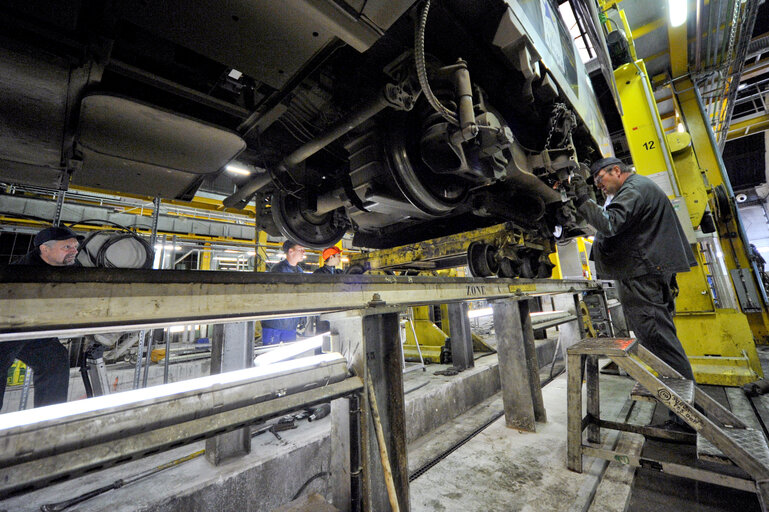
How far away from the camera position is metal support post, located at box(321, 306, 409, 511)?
951 mm

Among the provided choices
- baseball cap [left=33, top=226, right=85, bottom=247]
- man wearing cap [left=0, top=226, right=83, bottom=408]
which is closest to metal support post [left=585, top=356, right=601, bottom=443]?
man wearing cap [left=0, top=226, right=83, bottom=408]

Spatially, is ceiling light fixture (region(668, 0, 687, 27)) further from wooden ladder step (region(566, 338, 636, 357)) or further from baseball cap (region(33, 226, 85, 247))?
baseball cap (region(33, 226, 85, 247))

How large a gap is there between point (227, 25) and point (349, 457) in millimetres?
1399

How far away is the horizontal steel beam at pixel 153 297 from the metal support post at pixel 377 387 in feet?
0.27

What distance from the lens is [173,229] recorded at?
7227 millimetres

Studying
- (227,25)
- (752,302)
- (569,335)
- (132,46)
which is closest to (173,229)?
(132,46)

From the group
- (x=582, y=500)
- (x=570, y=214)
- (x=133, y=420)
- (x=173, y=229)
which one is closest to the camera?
(x=133, y=420)

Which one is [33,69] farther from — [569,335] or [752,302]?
[752,302]

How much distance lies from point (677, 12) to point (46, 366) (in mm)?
8366

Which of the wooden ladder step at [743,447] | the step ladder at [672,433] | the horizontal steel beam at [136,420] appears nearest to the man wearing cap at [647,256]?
the step ladder at [672,433]

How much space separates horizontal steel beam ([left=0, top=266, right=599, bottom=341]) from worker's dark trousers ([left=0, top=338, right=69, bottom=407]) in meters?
2.33

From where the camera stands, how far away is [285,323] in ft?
11.3

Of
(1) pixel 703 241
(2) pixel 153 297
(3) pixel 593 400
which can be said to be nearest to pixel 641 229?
(3) pixel 593 400

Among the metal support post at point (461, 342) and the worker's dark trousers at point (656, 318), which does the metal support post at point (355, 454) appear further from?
the metal support post at point (461, 342)
